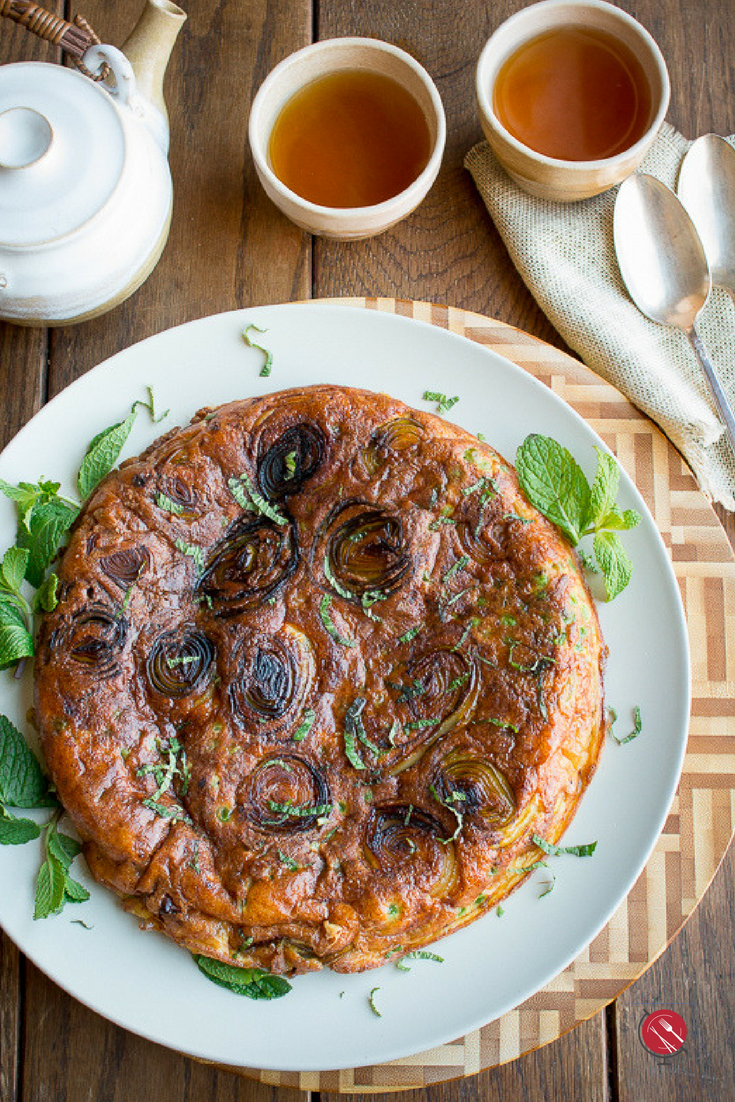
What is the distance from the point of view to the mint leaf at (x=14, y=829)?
9.64ft

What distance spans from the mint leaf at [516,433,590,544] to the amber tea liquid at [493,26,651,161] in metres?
1.24

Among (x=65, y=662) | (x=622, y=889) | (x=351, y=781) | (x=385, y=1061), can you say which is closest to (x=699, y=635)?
(x=622, y=889)

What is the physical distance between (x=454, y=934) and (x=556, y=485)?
1472 millimetres

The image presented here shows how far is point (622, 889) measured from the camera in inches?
122

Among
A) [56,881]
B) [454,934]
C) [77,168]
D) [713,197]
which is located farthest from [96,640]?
[713,197]

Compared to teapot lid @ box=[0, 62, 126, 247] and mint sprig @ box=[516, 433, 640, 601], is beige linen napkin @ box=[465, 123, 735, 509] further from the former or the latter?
teapot lid @ box=[0, 62, 126, 247]

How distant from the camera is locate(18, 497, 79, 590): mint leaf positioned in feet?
10.0

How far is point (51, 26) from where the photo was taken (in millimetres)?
3211

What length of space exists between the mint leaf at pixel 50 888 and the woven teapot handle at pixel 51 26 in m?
2.62

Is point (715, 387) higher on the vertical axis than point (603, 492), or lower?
higher

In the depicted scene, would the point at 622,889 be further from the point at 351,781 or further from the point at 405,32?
the point at 405,32

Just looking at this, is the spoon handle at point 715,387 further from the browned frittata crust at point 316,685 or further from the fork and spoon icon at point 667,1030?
the fork and spoon icon at point 667,1030

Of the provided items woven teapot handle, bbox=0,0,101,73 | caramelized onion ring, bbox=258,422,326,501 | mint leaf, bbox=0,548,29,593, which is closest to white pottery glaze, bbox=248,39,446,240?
woven teapot handle, bbox=0,0,101,73

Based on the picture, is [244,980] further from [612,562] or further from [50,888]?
[612,562]
